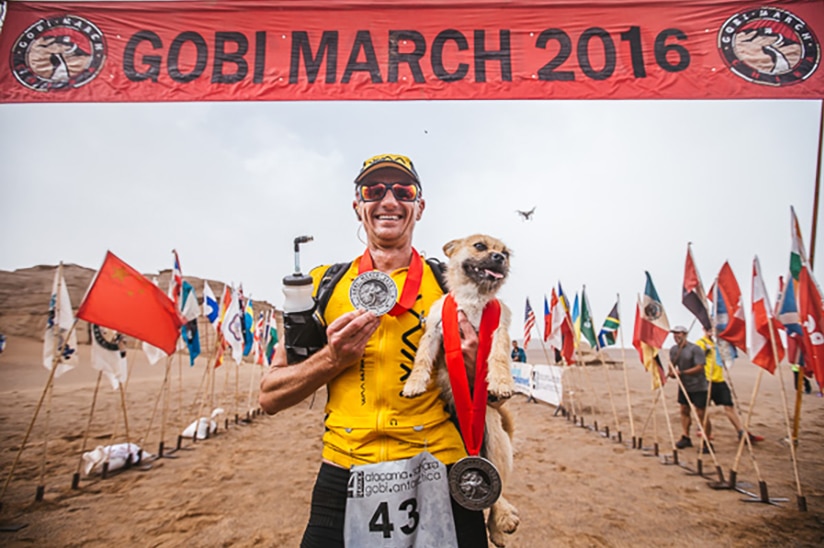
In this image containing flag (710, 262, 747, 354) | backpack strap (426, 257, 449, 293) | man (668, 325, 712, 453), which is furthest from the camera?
man (668, 325, 712, 453)

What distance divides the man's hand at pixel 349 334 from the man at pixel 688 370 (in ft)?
32.0

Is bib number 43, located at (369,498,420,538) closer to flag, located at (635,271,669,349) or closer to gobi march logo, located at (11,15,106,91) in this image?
gobi march logo, located at (11,15,106,91)

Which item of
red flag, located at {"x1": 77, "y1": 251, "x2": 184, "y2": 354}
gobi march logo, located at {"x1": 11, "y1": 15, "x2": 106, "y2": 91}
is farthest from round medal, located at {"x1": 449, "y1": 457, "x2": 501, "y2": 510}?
red flag, located at {"x1": 77, "y1": 251, "x2": 184, "y2": 354}

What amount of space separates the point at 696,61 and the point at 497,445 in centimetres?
408

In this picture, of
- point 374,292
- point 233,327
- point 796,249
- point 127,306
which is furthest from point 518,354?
point 374,292

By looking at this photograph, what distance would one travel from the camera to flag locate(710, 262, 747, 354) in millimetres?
7848

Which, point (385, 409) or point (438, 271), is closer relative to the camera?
point (385, 409)

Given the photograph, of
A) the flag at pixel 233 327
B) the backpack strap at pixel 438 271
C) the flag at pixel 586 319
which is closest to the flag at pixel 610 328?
the flag at pixel 586 319

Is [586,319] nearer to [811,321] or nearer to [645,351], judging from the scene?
[645,351]

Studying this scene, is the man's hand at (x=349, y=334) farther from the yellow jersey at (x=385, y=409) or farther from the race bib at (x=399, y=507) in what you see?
the race bib at (x=399, y=507)

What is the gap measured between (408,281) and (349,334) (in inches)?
18.8

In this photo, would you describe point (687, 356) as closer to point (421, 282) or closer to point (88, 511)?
point (421, 282)

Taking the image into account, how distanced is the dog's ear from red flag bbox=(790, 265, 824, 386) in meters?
6.89

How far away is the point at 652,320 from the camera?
34.2 feet
